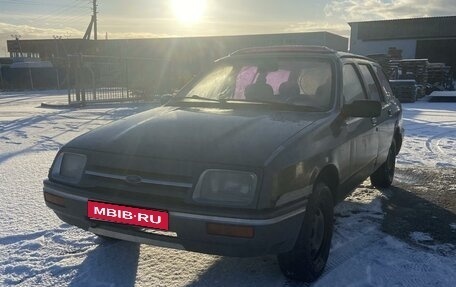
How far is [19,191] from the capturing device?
522 centimetres

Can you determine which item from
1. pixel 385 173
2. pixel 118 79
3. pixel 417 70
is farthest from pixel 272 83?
pixel 417 70

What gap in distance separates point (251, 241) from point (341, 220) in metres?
2.19

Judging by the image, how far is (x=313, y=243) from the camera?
3.16m

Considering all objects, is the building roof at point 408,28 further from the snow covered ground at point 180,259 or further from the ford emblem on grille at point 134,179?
the ford emblem on grille at point 134,179

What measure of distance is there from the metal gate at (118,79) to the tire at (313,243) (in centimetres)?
1641

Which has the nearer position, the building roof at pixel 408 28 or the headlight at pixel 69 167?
the headlight at pixel 69 167

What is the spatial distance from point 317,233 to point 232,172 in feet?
3.22

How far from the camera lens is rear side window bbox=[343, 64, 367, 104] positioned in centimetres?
404

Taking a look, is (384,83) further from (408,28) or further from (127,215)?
(408,28)

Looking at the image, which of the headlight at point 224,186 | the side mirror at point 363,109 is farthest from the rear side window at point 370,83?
the headlight at point 224,186

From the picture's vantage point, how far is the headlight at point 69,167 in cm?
305

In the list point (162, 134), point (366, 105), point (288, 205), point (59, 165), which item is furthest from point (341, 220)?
point (59, 165)

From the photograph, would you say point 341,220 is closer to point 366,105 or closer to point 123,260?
point 366,105

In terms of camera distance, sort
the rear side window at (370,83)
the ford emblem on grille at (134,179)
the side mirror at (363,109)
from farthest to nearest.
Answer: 1. the rear side window at (370,83)
2. the side mirror at (363,109)
3. the ford emblem on grille at (134,179)
